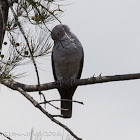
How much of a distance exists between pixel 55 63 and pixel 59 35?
0.25m

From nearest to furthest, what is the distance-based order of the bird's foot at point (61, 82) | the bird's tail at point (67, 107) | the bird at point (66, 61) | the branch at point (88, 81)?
1. the branch at point (88, 81)
2. the bird's foot at point (61, 82)
3. the bird at point (66, 61)
4. the bird's tail at point (67, 107)

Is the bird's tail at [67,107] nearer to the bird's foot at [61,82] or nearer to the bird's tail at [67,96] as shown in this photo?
the bird's tail at [67,96]

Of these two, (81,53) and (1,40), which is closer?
(1,40)

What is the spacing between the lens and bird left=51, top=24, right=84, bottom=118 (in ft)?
10.0

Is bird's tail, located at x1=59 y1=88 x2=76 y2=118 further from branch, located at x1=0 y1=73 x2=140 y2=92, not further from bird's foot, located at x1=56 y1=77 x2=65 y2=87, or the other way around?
branch, located at x1=0 y1=73 x2=140 y2=92

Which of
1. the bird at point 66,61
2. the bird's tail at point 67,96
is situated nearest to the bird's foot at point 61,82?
the bird at point 66,61

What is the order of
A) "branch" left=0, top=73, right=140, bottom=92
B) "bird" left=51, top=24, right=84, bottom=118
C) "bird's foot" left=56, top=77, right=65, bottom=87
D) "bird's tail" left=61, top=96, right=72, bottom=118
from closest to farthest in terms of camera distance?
"branch" left=0, top=73, right=140, bottom=92 → "bird's foot" left=56, top=77, right=65, bottom=87 → "bird" left=51, top=24, right=84, bottom=118 → "bird's tail" left=61, top=96, right=72, bottom=118

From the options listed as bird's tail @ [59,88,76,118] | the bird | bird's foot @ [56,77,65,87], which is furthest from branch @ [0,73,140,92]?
bird's tail @ [59,88,76,118]

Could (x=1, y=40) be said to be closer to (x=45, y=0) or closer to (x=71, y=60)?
(x=45, y=0)

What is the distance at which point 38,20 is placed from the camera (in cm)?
238

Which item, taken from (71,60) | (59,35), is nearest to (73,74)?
(71,60)

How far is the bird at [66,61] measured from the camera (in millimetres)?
3062

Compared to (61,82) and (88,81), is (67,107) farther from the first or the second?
(88,81)

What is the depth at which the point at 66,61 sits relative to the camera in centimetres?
309
